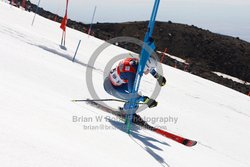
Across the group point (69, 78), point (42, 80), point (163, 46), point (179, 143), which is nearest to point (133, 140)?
point (179, 143)

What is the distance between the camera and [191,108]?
38.6ft

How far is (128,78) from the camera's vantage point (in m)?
6.74

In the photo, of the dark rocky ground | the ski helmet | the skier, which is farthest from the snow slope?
the dark rocky ground

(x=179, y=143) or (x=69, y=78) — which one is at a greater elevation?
(x=69, y=78)

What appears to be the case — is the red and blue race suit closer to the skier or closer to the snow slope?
the skier

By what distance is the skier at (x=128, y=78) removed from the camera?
6.62 meters

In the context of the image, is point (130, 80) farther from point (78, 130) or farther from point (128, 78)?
point (78, 130)

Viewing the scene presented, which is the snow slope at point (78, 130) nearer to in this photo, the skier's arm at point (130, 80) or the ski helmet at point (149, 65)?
the skier's arm at point (130, 80)

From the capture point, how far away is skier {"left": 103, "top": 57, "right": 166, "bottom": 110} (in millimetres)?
6618

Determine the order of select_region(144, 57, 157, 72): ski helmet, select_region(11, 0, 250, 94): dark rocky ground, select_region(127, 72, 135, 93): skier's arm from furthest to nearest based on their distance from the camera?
select_region(11, 0, 250, 94): dark rocky ground
select_region(127, 72, 135, 93): skier's arm
select_region(144, 57, 157, 72): ski helmet

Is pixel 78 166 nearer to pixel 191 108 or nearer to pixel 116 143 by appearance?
pixel 116 143

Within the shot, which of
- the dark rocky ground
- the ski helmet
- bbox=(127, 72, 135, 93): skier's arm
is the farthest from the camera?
the dark rocky ground

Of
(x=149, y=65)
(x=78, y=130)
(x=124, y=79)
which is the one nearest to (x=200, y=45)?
(x=124, y=79)

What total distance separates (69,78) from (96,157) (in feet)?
16.3
